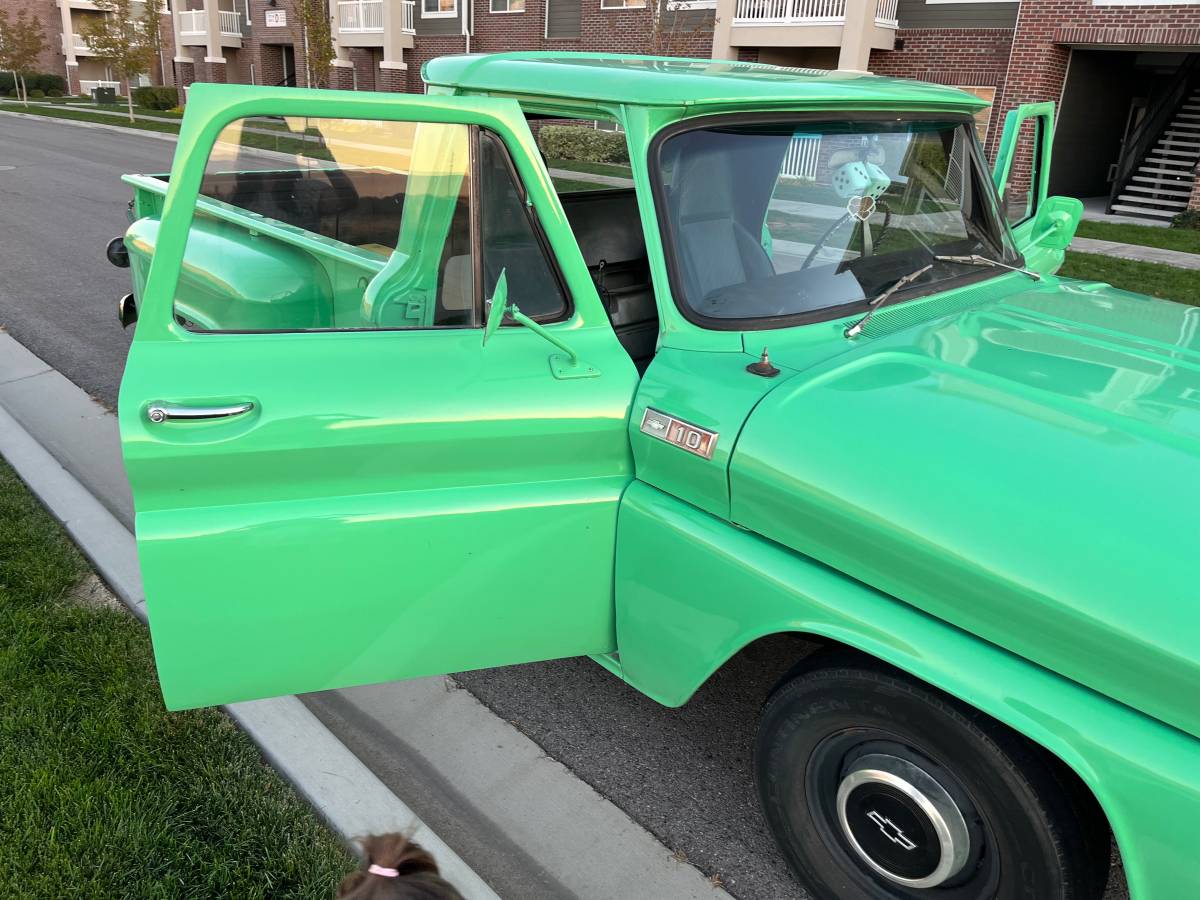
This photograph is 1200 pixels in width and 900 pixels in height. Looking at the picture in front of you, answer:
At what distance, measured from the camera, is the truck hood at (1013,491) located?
5.43 feet

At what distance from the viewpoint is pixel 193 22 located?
36500 millimetres

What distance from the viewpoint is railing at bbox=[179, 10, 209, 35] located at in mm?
35719

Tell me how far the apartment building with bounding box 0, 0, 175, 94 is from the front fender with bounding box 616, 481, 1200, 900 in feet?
172

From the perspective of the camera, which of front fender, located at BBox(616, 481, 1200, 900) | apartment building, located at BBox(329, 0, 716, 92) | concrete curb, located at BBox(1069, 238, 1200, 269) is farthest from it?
apartment building, located at BBox(329, 0, 716, 92)

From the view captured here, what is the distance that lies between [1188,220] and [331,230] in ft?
50.6

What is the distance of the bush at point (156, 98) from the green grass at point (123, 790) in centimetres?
3902

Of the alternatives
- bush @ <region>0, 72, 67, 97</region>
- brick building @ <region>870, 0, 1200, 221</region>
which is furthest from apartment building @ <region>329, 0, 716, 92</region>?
bush @ <region>0, 72, 67, 97</region>

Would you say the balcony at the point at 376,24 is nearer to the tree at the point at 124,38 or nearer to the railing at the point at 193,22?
the tree at the point at 124,38

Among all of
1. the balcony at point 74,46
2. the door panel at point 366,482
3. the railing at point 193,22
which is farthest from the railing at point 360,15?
the door panel at point 366,482

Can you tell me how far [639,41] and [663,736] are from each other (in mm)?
21212

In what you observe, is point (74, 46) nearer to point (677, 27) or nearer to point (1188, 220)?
point (677, 27)

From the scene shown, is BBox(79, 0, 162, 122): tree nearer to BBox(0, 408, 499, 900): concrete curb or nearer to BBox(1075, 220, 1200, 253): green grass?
BBox(1075, 220, 1200, 253): green grass

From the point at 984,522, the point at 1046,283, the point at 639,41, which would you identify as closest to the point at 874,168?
the point at 1046,283

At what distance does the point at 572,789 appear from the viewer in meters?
2.85
